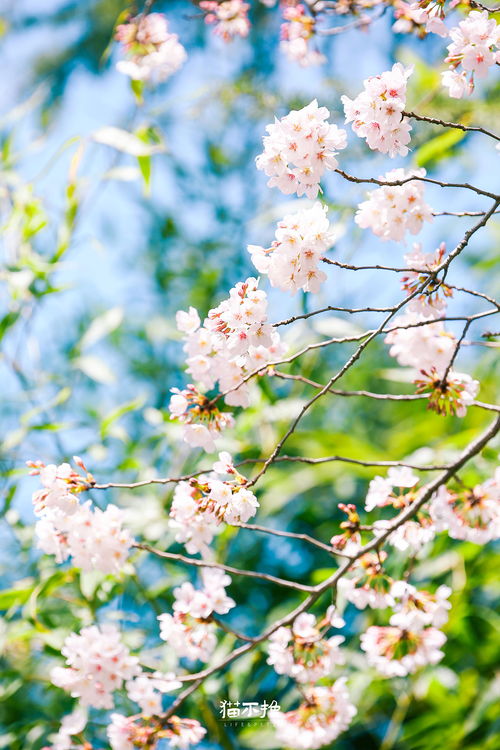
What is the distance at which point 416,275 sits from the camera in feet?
2.51

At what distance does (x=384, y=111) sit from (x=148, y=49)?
0.72 meters

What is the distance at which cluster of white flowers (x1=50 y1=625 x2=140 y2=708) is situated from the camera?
0.85 metres

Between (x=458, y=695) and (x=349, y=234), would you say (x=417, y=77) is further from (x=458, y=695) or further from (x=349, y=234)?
(x=458, y=695)

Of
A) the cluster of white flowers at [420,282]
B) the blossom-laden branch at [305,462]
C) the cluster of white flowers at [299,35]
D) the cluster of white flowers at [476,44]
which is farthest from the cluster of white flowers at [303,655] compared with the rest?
the cluster of white flowers at [299,35]

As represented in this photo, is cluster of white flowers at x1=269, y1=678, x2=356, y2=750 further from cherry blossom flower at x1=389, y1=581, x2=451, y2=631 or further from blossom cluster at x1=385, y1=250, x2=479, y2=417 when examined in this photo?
blossom cluster at x1=385, y1=250, x2=479, y2=417

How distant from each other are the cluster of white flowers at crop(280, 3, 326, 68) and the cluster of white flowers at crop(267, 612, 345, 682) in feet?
2.82

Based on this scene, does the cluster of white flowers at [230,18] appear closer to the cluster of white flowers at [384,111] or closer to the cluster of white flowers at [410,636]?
the cluster of white flowers at [384,111]

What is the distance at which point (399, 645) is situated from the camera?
35.4 inches

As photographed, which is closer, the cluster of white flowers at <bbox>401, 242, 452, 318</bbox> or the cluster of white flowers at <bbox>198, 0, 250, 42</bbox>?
the cluster of white flowers at <bbox>401, 242, 452, 318</bbox>

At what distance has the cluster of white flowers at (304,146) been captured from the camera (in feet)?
2.07

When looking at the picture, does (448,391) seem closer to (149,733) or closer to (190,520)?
(190,520)

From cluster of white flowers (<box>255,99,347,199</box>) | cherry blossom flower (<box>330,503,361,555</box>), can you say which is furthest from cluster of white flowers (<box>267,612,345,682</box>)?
cluster of white flowers (<box>255,99,347,199</box>)

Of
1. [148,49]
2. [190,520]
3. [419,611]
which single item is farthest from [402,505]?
[148,49]

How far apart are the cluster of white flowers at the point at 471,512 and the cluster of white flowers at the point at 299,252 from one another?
342 millimetres
